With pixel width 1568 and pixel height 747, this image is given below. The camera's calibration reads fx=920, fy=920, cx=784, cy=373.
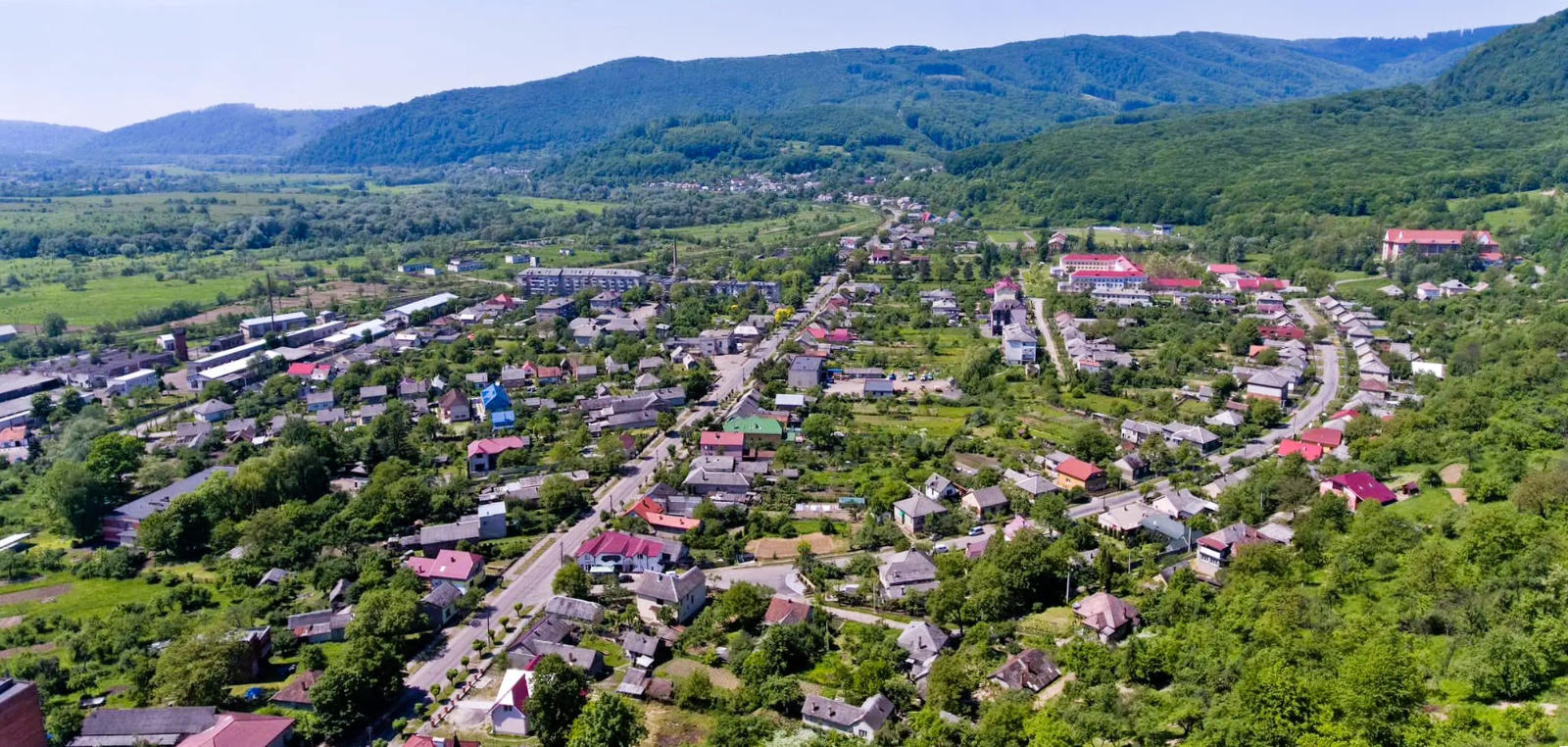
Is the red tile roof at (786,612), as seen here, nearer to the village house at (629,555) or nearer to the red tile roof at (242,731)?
the village house at (629,555)

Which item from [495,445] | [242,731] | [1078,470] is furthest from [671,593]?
[1078,470]

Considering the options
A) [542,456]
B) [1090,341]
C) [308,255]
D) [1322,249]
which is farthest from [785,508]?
[308,255]

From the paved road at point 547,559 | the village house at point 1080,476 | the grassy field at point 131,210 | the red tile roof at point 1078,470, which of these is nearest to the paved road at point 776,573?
the paved road at point 547,559

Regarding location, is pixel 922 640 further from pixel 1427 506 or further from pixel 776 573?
pixel 1427 506

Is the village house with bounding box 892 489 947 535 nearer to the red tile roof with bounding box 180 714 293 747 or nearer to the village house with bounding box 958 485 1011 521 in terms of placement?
the village house with bounding box 958 485 1011 521

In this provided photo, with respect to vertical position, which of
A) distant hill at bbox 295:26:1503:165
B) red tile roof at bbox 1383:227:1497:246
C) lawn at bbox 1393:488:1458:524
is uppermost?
distant hill at bbox 295:26:1503:165

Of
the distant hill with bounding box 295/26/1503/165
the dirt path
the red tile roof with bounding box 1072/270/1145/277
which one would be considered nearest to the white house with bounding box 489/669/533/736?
the dirt path
